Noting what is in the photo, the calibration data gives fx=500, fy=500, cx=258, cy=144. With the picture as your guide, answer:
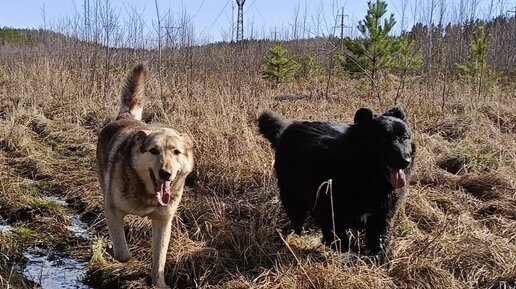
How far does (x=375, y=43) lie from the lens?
12.0 m

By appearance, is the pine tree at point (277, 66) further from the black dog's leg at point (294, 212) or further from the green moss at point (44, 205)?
the black dog's leg at point (294, 212)

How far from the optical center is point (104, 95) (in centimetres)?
993

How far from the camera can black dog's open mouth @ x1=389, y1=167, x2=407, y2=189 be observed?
10.9 feet

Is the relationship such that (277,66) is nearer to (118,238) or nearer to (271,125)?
(271,125)

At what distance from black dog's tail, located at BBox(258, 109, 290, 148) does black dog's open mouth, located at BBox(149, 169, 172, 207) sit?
1.40 m

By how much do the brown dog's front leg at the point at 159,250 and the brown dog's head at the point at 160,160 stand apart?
20 centimetres

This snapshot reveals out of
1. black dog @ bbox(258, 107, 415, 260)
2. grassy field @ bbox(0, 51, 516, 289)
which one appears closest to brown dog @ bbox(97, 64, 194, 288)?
grassy field @ bbox(0, 51, 516, 289)

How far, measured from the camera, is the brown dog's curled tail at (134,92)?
4.97 metres

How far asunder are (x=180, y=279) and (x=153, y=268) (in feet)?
0.83

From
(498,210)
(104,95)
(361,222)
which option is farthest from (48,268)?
(104,95)

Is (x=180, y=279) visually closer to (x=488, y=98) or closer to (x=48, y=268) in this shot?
(x=48, y=268)

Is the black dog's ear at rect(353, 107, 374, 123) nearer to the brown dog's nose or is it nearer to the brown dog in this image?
the brown dog

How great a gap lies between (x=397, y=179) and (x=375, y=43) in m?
9.24

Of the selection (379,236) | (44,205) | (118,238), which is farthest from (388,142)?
(44,205)
